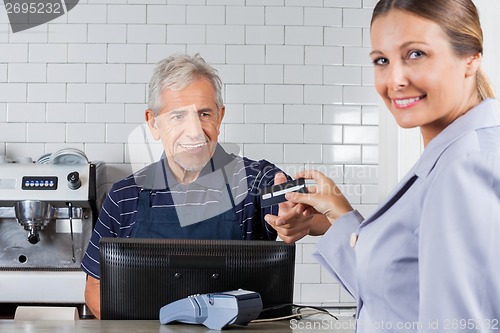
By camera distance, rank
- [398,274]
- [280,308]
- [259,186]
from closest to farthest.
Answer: [398,274] → [280,308] → [259,186]

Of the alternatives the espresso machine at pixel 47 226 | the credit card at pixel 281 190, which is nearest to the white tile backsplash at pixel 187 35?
the espresso machine at pixel 47 226

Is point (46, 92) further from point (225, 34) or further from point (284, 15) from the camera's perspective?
point (284, 15)

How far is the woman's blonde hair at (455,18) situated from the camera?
45.0 inches

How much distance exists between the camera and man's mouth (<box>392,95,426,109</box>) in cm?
119

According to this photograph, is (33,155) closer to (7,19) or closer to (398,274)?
(7,19)

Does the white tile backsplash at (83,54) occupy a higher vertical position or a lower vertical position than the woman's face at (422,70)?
higher

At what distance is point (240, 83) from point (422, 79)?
2.72 metres

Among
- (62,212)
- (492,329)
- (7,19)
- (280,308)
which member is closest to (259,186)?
(280,308)

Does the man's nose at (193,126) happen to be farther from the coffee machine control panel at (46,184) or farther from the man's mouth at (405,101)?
the man's mouth at (405,101)

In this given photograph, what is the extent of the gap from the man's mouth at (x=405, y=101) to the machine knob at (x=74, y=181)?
2376 mm

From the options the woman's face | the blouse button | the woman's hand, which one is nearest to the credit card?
the woman's hand

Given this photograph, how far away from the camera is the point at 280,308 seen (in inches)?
77.4

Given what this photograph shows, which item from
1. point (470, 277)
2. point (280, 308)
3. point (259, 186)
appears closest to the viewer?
point (470, 277)

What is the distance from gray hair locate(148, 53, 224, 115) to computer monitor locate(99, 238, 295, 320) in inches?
34.4
